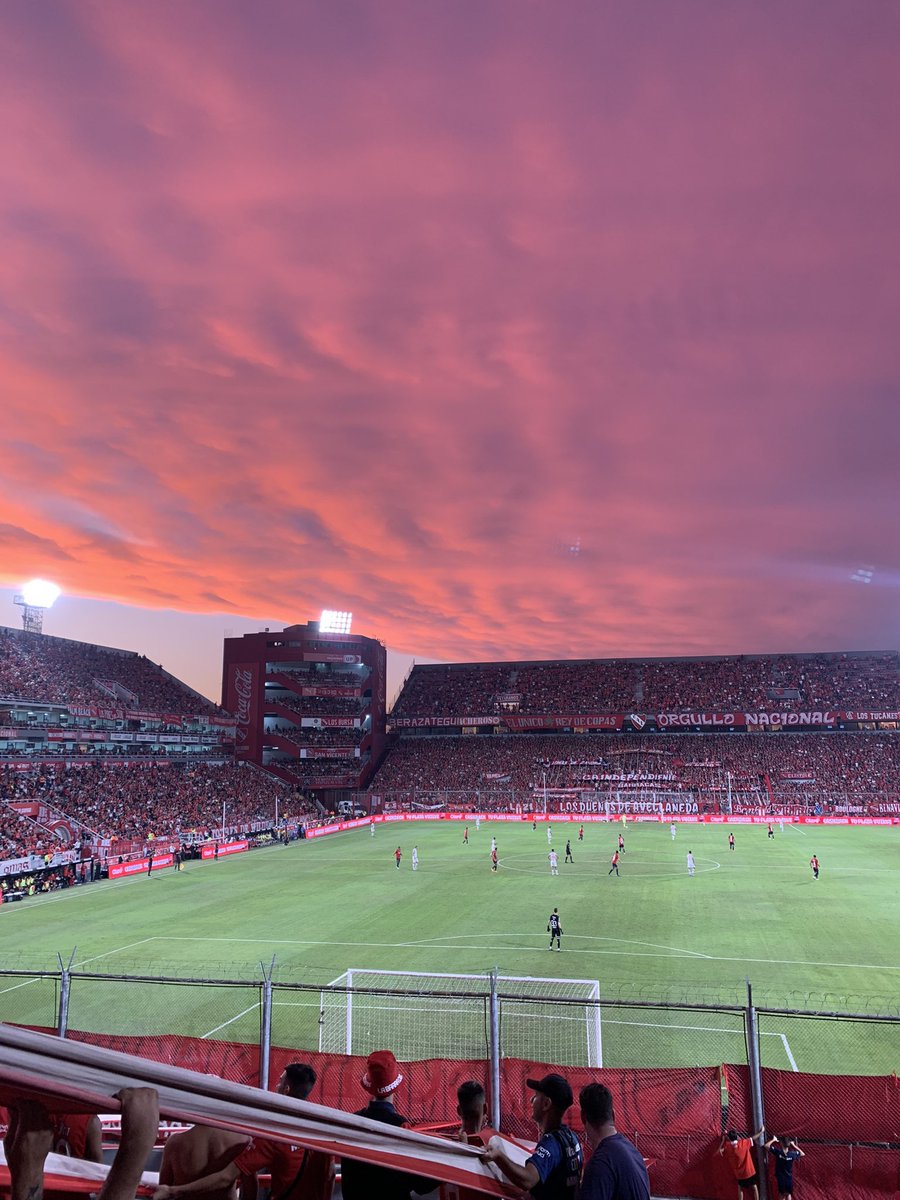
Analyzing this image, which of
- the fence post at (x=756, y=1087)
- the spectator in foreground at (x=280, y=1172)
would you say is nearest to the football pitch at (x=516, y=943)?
the fence post at (x=756, y=1087)

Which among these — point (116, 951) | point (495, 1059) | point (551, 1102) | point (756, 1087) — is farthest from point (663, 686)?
point (551, 1102)

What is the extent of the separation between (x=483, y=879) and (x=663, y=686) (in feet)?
247

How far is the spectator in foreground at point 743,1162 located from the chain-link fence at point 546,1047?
0.31 meters

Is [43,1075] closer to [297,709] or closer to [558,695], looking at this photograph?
[297,709]

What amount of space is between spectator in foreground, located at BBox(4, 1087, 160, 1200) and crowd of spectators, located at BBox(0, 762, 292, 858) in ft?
147

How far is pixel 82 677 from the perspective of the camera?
248 feet

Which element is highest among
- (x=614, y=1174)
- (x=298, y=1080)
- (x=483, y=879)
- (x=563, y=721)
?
(x=563, y=721)

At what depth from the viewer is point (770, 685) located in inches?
4218

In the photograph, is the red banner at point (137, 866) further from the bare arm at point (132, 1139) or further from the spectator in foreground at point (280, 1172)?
the bare arm at point (132, 1139)

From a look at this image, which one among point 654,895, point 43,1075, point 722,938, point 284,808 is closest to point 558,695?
point 284,808

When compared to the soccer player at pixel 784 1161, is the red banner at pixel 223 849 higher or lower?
lower

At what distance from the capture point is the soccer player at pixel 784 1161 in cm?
927

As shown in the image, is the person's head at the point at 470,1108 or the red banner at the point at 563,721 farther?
the red banner at the point at 563,721

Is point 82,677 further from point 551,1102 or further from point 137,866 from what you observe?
point 551,1102
